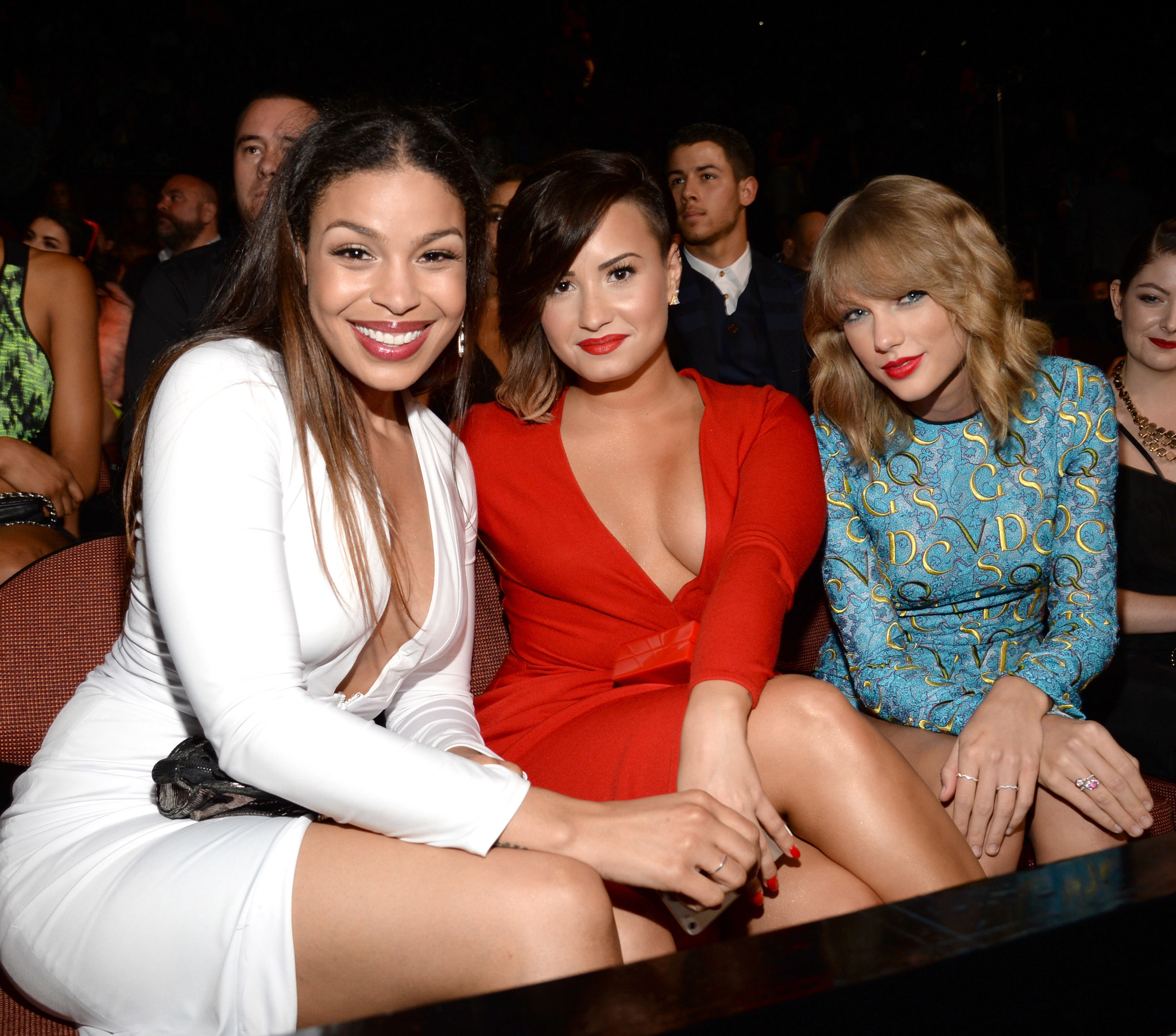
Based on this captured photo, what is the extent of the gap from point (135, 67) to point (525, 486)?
285 inches

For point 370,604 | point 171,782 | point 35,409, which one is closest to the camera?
point 171,782

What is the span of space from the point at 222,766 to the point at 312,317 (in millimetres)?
595

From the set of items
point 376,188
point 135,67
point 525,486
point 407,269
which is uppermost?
point 135,67

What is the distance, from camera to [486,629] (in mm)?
1881

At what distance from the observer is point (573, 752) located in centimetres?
147

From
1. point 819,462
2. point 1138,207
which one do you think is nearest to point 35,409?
point 819,462

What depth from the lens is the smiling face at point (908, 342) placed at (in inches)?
69.6

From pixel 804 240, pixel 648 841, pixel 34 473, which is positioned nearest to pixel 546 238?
pixel 648 841

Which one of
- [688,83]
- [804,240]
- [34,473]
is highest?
[688,83]

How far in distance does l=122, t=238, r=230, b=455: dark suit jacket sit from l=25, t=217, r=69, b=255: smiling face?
A: 1539mm

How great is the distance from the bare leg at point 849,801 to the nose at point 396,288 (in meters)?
0.70

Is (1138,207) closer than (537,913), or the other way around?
(537,913)

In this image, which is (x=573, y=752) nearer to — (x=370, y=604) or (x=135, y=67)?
(x=370, y=604)

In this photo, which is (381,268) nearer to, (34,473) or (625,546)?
(625,546)
